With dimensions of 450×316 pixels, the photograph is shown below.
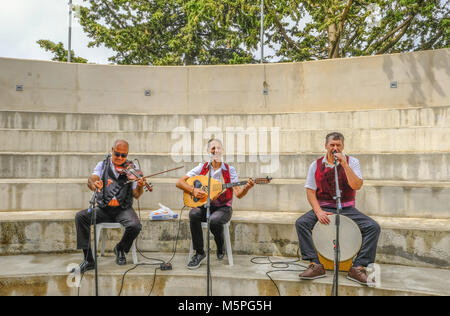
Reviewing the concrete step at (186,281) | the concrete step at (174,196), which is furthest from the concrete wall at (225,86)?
the concrete step at (186,281)

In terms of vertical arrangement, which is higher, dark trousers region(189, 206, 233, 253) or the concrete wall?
the concrete wall

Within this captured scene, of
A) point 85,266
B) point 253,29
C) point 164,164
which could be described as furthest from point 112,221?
point 253,29

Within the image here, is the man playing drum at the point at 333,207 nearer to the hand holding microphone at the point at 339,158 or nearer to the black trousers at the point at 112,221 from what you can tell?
the hand holding microphone at the point at 339,158

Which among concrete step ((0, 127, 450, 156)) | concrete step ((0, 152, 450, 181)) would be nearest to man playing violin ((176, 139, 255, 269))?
concrete step ((0, 152, 450, 181))

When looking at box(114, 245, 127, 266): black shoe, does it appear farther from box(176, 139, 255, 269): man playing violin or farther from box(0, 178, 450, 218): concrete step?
box(0, 178, 450, 218): concrete step

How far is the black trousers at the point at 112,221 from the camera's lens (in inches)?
163

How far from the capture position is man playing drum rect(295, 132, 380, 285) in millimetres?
3643

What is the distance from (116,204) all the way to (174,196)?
58.3 inches

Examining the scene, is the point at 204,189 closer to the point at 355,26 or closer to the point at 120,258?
the point at 120,258

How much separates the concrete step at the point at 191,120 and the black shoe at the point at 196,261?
11.5 feet

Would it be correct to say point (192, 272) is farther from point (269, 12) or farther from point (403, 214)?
point (269, 12)

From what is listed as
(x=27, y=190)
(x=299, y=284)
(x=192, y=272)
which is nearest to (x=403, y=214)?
(x=299, y=284)

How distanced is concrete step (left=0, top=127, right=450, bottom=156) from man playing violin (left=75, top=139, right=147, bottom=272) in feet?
8.21
